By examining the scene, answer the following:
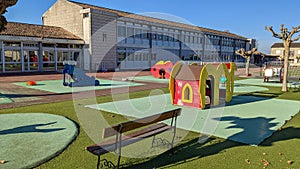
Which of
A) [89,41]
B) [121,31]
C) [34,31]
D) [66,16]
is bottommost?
[89,41]

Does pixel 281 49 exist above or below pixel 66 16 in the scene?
above

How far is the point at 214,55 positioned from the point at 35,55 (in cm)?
4046

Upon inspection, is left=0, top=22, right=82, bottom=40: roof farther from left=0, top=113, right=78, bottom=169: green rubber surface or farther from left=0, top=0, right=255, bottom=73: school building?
left=0, top=113, right=78, bottom=169: green rubber surface

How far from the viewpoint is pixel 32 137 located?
545cm

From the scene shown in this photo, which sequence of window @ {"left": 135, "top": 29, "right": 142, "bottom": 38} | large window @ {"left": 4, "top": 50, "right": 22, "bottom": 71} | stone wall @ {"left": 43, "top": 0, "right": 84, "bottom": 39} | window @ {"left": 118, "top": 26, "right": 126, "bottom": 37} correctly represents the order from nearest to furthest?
large window @ {"left": 4, "top": 50, "right": 22, "bottom": 71} → stone wall @ {"left": 43, "top": 0, "right": 84, "bottom": 39} → window @ {"left": 118, "top": 26, "right": 126, "bottom": 37} → window @ {"left": 135, "top": 29, "right": 142, "bottom": 38}

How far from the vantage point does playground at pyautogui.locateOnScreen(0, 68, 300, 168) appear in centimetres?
431

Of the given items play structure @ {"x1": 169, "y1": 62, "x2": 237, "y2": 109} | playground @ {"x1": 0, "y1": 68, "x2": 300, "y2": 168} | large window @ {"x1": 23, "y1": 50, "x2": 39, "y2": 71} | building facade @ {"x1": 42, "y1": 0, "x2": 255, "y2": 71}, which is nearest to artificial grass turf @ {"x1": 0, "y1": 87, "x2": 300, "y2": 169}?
playground @ {"x1": 0, "y1": 68, "x2": 300, "y2": 168}

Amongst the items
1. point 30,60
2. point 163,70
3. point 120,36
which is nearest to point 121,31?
point 120,36

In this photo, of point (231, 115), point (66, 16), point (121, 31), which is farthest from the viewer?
point (121, 31)

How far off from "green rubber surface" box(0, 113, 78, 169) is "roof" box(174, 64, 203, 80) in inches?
173

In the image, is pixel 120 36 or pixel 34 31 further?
pixel 120 36

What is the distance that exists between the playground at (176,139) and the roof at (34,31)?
18213mm

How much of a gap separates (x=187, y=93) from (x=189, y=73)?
2.60 feet

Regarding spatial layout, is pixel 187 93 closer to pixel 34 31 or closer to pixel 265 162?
pixel 265 162
